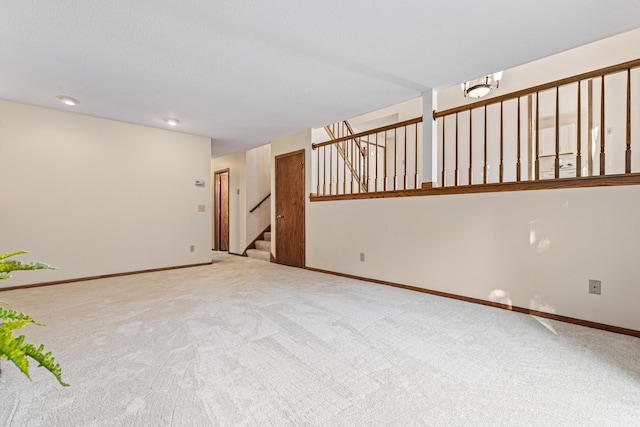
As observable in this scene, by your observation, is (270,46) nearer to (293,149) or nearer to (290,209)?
(293,149)

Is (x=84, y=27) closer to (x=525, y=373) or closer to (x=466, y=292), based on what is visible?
(x=525, y=373)

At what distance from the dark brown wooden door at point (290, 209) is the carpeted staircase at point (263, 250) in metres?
0.54

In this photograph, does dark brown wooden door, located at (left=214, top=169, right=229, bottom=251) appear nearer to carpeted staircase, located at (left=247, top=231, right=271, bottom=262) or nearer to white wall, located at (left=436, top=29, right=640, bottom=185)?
carpeted staircase, located at (left=247, top=231, right=271, bottom=262)

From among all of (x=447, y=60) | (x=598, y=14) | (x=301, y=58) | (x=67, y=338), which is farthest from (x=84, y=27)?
(x=598, y=14)

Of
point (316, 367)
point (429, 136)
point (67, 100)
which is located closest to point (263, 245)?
point (67, 100)

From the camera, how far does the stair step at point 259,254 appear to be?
19.2ft

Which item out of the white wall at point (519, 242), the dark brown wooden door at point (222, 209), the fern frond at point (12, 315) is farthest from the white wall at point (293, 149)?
the fern frond at point (12, 315)

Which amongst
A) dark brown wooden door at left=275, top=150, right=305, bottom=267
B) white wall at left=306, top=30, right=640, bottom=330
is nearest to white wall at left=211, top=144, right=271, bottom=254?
dark brown wooden door at left=275, top=150, right=305, bottom=267

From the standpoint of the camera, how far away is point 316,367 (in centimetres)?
174

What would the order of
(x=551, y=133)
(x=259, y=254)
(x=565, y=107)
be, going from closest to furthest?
(x=565, y=107)
(x=551, y=133)
(x=259, y=254)

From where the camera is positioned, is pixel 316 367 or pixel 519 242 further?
pixel 519 242

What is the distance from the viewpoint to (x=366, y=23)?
7.02 ft

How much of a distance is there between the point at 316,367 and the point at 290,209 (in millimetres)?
3707

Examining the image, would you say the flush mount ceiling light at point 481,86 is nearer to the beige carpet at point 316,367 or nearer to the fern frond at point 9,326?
the beige carpet at point 316,367
